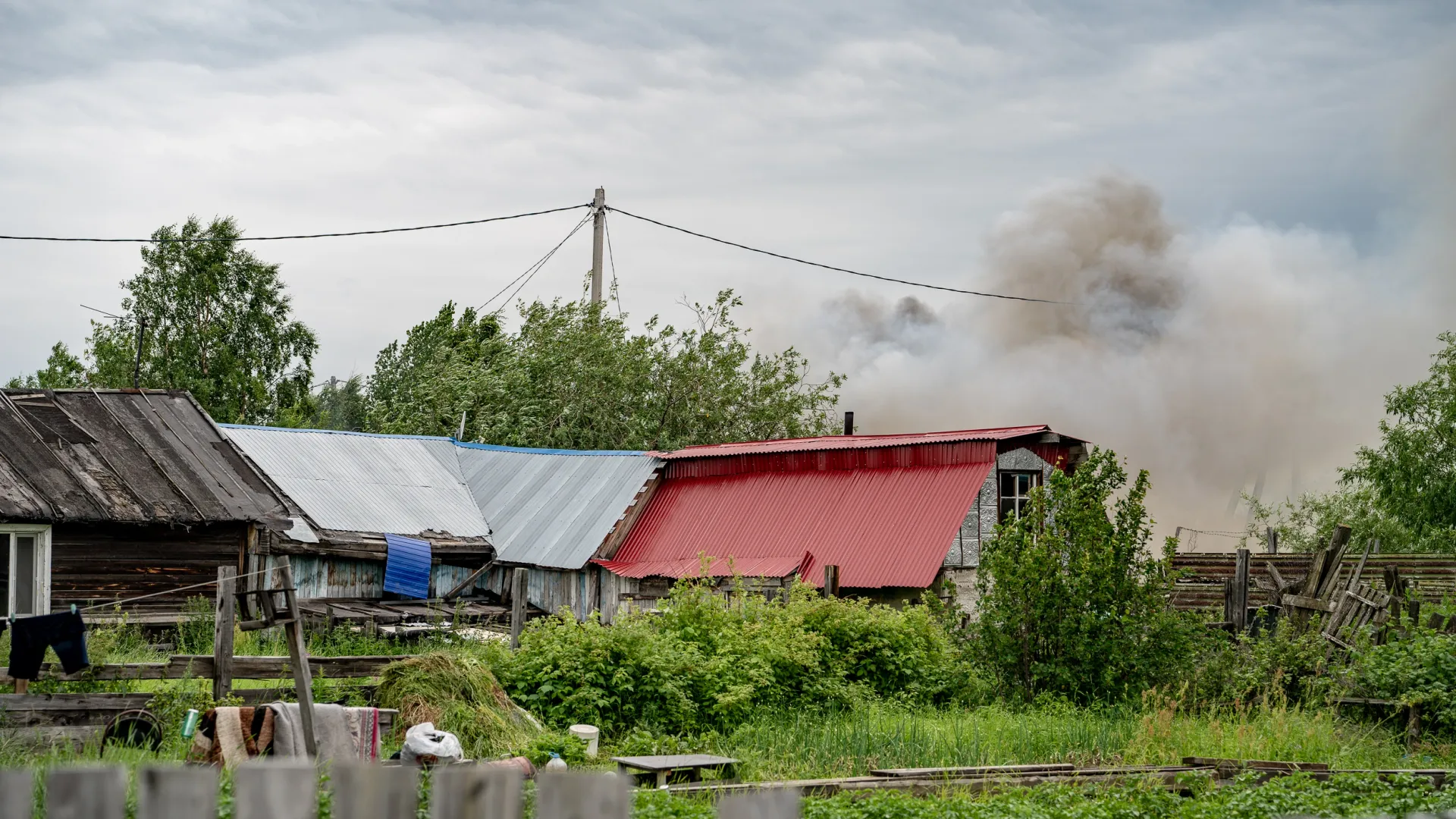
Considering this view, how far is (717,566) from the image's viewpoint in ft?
87.9

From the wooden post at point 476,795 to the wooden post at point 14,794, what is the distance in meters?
1.09

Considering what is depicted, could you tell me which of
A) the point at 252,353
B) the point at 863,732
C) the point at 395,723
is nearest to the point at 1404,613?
the point at 863,732

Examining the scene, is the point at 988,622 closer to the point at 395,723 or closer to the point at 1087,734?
the point at 1087,734

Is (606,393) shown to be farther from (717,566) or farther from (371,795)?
(371,795)

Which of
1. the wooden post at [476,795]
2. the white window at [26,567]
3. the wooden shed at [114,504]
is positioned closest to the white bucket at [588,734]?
the wooden shed at [114,504]

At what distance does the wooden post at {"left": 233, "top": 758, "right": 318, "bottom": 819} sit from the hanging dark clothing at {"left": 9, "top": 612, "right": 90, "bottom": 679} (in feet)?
33.6

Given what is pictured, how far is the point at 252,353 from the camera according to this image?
4894 cm

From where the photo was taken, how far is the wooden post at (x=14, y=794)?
3.52 metres

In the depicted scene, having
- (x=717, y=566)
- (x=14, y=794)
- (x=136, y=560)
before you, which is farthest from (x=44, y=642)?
(x=717, y=566)

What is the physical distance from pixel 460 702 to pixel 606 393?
29873 millimetres

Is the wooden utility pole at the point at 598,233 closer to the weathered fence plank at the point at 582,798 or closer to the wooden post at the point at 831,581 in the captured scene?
the wooden post at the point at 831,581

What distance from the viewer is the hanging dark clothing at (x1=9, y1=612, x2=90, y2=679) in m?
12.3

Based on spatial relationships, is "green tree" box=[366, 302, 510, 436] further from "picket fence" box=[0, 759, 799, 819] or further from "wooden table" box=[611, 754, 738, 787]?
"picket fence" box=[0, 759, 799, 819]

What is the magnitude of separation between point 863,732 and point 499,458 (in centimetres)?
2084
